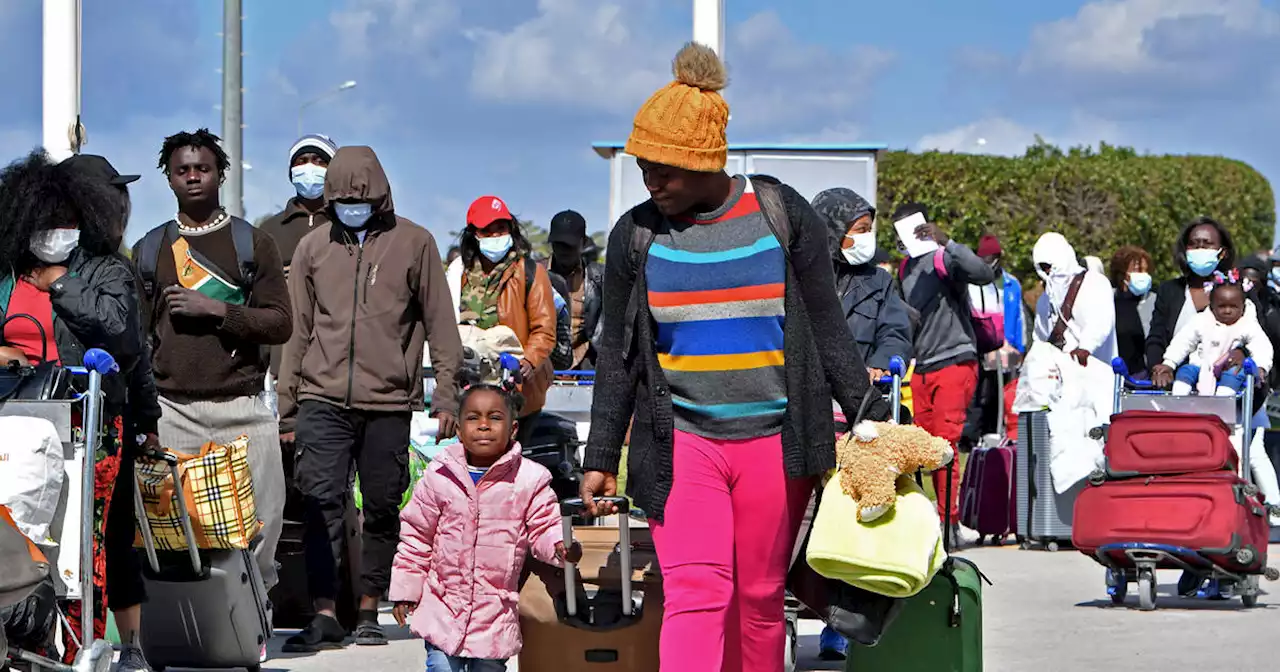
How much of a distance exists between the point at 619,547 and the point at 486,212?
3.87 meters

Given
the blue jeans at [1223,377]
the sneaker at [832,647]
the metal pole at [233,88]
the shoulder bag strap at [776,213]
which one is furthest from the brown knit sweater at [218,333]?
the metal pole at [233,88]

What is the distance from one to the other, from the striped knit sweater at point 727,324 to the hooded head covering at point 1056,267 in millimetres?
7724

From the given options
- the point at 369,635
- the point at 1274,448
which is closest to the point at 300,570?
the point at 369,635

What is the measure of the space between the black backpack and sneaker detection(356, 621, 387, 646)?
64.5 inches

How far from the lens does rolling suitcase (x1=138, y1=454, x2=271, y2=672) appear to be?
8047 mm

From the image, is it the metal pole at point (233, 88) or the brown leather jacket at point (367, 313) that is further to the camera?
the metal pole at point (233, 88)

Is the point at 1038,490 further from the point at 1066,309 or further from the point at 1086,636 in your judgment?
the point at 1086,636

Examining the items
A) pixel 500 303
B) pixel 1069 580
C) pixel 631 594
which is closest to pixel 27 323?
pixel 631 594

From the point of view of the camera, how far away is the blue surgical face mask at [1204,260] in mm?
13477

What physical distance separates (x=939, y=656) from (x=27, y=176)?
11.7 feet

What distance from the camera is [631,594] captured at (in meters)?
6.96

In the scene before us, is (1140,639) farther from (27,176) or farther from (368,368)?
(27,176)

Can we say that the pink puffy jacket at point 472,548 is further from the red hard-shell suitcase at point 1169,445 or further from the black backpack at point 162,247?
the red hard-shell suitcase at point 1169,445

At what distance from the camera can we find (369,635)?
→ 9.32 m
